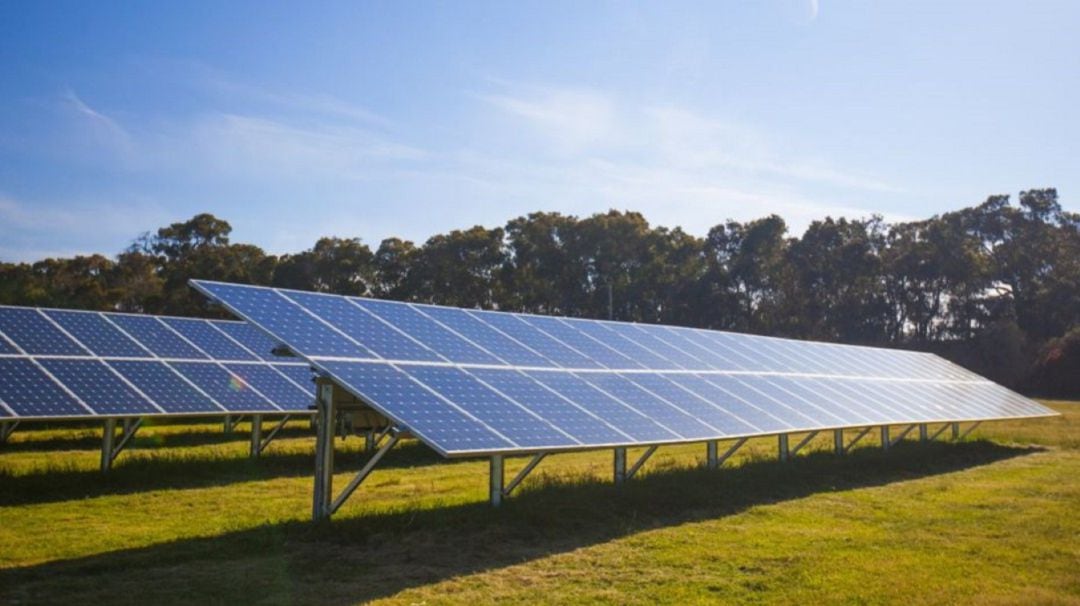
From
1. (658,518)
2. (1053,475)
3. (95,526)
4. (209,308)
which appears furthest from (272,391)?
(209,308)

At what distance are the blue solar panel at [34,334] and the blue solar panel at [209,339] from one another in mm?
4068

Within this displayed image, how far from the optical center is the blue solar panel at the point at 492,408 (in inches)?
466

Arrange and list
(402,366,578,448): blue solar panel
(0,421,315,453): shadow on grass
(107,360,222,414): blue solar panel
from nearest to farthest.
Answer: (402,366,578,448): blue solar panel, (107,360,222,414): blue solar panel, (0,421,315,453): shadow on grass

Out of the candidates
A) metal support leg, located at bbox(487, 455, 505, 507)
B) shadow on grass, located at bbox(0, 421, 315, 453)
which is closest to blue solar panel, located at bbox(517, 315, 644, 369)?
metal support leg, located at bbox(487, 455, 505, 507)

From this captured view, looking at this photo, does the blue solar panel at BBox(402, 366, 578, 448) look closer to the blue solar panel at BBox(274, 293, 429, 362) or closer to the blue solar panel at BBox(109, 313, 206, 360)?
the blue solar panel at BBox(274, 293, 429, 362)

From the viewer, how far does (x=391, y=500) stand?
1536 centimetres

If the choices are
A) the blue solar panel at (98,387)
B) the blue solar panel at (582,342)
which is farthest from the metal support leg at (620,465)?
the blue solar panel at (98,387)

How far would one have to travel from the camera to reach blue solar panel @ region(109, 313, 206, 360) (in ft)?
72.4

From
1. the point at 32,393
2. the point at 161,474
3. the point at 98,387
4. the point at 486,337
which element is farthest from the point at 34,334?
the point at 486,337

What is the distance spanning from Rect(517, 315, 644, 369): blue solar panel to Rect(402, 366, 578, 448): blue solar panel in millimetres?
4621

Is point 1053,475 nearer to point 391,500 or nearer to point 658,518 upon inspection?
point 658,518

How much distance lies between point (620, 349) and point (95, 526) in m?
10.8

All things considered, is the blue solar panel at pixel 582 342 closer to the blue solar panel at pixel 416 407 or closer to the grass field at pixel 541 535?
the grass field at pixel 541 535

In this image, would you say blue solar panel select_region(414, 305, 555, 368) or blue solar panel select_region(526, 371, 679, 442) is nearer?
blue solar panel select_region(526, 371, 679, 442)
